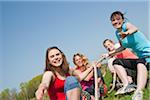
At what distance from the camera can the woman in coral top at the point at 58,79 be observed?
2.19 meters

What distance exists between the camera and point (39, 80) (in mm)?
2393

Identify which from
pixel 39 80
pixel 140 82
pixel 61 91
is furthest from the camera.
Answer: pixel 140 82

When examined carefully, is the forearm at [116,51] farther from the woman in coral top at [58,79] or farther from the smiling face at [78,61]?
the woman in coral top at [58,79]

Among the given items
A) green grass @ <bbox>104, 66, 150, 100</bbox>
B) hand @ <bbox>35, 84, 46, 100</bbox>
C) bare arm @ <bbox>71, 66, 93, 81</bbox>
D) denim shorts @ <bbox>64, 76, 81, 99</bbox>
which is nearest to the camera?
hand @ <bbox>35, 84, 46, 100</bbox>

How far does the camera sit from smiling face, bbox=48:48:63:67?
228 cm

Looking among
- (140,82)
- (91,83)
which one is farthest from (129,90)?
(91,83)

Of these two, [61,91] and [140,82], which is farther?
[140,82]

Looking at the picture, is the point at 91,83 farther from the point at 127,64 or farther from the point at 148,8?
the point at 148,8

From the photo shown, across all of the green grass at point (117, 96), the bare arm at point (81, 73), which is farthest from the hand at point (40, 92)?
the green grass at point (117, 96)

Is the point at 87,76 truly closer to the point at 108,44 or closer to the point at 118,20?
the point at 108,44

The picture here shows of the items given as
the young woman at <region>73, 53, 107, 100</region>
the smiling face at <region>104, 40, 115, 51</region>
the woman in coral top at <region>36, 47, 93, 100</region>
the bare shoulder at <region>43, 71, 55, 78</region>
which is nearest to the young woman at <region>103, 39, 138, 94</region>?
the smiling face at <region>104, 40, 115, 51</region>

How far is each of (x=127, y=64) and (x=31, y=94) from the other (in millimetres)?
685

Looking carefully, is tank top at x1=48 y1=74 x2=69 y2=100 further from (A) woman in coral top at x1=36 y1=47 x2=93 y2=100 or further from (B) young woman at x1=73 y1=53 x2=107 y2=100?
(B) young woman at x1=73 y1=53 x2=107 y2=100

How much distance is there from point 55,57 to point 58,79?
14 cm
